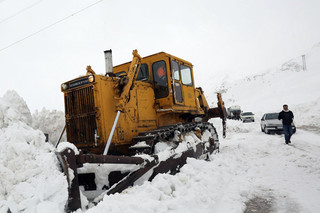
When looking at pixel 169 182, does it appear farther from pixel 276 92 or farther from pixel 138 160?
pixel 276 92

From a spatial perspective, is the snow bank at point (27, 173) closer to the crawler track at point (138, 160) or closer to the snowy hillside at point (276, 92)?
the crawler track at point (138, 160)

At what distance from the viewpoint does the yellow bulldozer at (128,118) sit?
175 inches

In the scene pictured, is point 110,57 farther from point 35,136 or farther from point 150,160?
point 35,136

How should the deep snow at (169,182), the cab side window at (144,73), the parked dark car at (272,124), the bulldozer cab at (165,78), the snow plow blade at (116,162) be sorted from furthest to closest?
the parked dark car at (272,124), the cab side window at (144,73), the bulldozer cab at (165,78), the snow plow blade at (116,162), the deep snow at (169,182)

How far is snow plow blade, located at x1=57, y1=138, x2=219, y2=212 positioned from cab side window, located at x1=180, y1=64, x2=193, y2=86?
2009mm

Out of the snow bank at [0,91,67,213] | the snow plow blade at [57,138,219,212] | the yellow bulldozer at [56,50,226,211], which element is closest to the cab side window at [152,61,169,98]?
the yellow bulldozer at [56,50,226,211]

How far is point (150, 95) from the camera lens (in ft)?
22.0

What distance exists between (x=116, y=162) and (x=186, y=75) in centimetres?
479

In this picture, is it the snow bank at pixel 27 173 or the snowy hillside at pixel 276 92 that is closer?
the snow bank at pixel 27 173

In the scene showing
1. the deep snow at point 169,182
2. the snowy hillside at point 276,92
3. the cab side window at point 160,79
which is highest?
the snowy hillside at point 276,92

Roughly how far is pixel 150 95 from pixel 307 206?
4249 millimetres

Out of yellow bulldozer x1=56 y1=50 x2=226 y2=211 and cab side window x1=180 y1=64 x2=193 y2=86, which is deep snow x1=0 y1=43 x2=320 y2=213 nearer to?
yellow bulldozer x1=56 y1=50 x2=226 y2=211

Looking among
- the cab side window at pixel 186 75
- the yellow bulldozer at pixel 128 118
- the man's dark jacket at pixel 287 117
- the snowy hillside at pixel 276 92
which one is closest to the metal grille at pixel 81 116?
the yellow bulldozer at pixel 128 118

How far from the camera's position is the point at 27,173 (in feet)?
9.23
